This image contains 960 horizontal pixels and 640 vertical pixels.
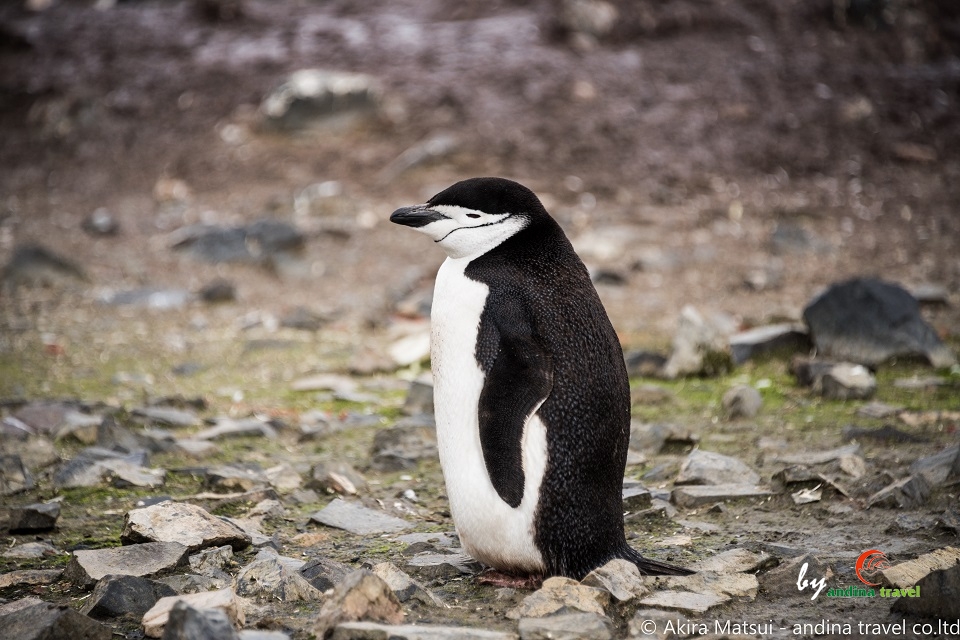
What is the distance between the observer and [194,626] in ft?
7.62

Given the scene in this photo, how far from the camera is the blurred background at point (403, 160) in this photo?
24.4 feet

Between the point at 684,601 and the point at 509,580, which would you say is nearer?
the point at 684,601

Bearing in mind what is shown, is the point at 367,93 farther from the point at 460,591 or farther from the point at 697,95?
the point at 460,591

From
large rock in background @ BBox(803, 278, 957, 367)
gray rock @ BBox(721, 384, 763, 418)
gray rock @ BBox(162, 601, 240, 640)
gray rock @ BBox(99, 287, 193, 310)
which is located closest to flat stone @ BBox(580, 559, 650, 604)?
gray rock @ BBox(162, 601, 240, 640)

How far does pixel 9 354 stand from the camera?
249 inches

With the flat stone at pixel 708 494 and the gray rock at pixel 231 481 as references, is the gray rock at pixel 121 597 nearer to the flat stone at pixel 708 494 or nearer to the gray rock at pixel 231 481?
the gray rock at pixel 231 481

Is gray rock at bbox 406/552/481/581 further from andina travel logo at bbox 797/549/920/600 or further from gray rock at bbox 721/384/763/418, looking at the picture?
gray rock at bbox 721/384/763/418

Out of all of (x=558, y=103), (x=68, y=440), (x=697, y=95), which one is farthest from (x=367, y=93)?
(x=68, y=440)

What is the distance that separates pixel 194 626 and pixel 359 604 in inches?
16.4

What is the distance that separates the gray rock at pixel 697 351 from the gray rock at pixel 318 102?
5.92 m

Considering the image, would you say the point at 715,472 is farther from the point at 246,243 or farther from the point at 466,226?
the point at 246,243

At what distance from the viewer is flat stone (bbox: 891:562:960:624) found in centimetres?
254

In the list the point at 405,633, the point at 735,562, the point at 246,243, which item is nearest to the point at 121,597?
the point at 405,633

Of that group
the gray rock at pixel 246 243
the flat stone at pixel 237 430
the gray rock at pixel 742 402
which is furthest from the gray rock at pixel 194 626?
the gray rock at pixel 246 243
